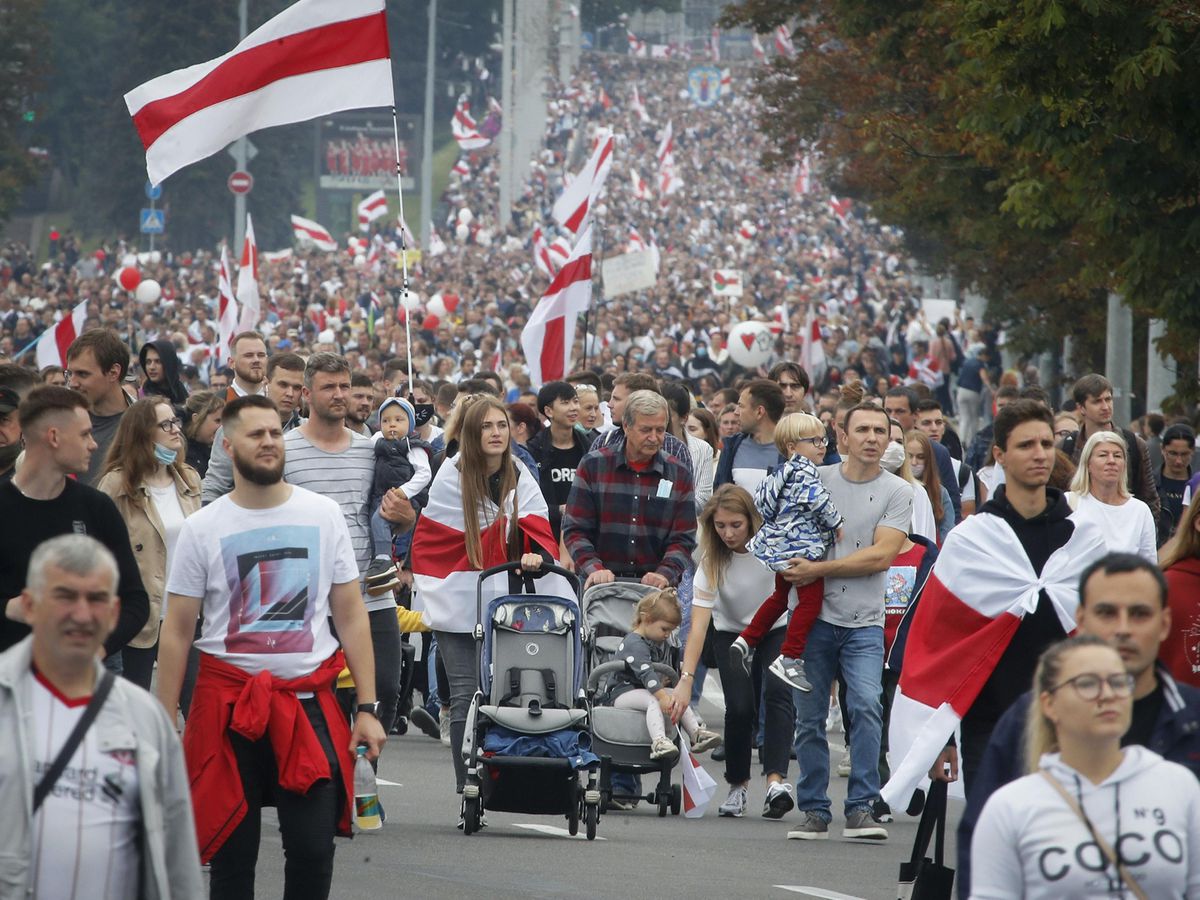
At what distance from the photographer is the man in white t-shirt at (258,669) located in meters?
6.79

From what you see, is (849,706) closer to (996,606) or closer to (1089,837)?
(996,606)

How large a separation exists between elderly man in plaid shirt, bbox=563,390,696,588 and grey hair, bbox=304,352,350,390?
1.82m

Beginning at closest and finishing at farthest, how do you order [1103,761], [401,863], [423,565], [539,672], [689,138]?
[1103,761]
[401,863]
[539,672]
[423,565]
[689,138]

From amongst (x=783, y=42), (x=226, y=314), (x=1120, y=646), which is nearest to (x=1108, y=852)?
(x=1120, y=646)

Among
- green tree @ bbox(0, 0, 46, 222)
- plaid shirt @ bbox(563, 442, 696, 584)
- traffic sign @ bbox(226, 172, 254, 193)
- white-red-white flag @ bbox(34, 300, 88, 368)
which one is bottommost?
plaid shirt @ bbox(563, 442, 696, 584)

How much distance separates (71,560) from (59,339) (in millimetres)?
15493

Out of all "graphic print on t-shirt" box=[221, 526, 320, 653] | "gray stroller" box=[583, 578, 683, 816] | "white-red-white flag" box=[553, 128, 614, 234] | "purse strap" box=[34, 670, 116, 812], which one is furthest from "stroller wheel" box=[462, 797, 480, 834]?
"white-red-white flag" box=[553, 128, 614, 234]

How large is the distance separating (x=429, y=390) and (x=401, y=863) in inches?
356

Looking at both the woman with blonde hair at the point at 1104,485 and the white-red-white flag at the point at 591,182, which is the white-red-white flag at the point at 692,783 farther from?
the white-red-white flag at the point at 591,182

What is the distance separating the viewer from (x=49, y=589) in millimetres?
4926

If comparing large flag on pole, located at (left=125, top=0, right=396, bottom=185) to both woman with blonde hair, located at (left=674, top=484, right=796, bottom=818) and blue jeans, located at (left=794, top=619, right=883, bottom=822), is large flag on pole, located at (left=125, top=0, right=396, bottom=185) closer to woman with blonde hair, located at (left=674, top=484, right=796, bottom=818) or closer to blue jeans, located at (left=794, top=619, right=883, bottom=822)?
woman with blonde hair, located at (left=674, top=484, right=796, bottom=818)

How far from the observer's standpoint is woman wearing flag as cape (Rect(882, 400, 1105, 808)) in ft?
24.0

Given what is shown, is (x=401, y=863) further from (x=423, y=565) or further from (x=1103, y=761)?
(x=1103, y=761)

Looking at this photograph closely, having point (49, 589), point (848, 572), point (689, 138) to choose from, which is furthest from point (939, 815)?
point (689, 138)
